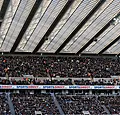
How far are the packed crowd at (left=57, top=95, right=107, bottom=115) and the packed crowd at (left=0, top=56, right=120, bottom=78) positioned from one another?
6.50 m

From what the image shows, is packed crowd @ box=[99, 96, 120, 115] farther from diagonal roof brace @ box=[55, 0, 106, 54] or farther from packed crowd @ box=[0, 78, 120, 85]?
diagonal roof brace @ box=[55, 0, 106, 54]

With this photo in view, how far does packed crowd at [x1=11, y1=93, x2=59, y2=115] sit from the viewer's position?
57.3 metres

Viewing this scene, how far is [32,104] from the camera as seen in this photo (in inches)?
2367

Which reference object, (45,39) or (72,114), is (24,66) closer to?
(45,39)

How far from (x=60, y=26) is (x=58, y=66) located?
12650mm

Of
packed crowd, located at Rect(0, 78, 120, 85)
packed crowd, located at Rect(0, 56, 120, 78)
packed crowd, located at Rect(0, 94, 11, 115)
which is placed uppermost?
packed crowd, located at Rect(0, 56, 120, 78)

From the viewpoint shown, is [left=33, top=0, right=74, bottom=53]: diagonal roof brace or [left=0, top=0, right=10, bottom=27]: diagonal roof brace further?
[left=33, top=0, right=74, bottom=53]: diagonal roof brace

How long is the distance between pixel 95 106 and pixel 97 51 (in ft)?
57.1

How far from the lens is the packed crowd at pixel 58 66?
2756 inches

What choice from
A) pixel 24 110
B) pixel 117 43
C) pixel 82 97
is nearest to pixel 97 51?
pixel 117 43

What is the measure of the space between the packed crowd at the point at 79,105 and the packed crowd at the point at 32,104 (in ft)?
6.12

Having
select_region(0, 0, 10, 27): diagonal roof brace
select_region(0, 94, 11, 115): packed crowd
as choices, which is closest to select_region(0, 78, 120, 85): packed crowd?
select_region(0, 94, 11, 115): packed crowd

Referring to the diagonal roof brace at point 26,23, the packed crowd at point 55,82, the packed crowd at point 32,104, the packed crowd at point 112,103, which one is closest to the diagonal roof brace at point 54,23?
the diagonal roof brace at point 26,23

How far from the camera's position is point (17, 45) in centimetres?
7112
